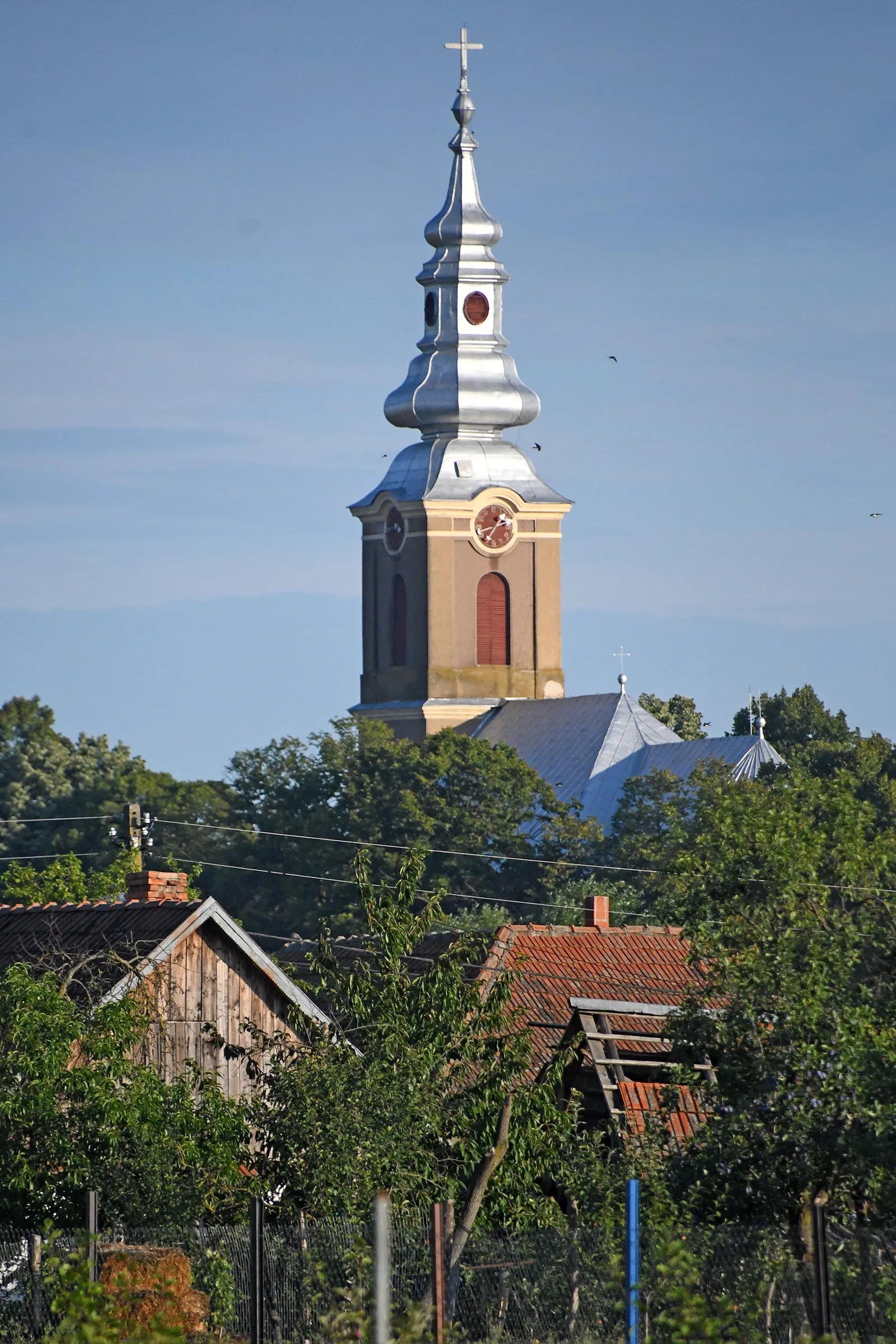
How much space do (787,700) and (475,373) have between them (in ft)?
56.1

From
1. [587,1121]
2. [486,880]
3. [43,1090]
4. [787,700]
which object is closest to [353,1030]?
[43,1090]

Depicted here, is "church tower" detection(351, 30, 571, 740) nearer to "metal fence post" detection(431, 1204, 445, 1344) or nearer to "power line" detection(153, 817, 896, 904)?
"power line" detection(153, 817, 896, 904)

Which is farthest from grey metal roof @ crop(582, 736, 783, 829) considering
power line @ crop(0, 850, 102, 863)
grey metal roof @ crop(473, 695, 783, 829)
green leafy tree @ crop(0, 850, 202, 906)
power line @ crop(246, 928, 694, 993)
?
power line @ crop(246, 928, 694, 993)

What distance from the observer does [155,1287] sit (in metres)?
14.2

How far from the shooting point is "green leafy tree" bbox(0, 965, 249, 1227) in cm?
1831

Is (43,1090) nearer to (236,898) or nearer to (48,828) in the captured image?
(236,898)

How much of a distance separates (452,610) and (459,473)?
4642mm

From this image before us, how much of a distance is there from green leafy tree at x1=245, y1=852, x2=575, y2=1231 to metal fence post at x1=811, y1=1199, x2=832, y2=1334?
14.1 ft

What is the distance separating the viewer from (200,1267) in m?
15.4

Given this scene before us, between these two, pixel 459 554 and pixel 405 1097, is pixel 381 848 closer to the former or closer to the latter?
pixel 459 554

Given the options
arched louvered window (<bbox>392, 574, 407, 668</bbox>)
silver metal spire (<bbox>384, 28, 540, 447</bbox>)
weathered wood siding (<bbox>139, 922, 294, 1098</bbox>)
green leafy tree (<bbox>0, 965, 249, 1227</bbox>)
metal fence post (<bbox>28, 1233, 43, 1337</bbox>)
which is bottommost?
metal fence post (<bbox>28, 1233, 43, 1337</bbox>)

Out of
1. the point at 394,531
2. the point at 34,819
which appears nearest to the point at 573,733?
the point at 394,531

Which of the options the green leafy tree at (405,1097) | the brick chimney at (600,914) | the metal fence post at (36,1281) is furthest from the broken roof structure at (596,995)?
the metal fence post at (36,1281)

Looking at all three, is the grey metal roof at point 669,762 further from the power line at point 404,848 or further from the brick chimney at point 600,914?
the brick chimney at point 600,914
